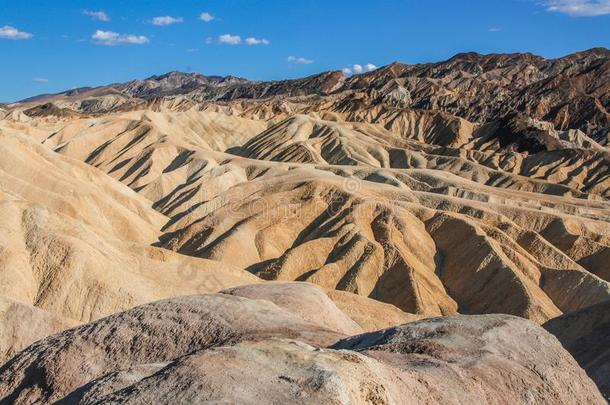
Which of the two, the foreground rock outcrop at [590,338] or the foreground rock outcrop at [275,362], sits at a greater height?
the foreground rock outcrop at [275,362]

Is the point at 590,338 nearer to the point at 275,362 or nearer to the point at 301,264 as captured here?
the point at 301,264

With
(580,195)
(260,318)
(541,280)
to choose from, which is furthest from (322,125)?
(260,318)

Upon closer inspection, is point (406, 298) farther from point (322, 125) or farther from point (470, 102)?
point (470, 102)

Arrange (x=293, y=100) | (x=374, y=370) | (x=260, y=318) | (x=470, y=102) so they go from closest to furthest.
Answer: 1. (x=374, y=370)
2. (x=260, y=318)
3. (x=470, y=102)
4. (x=293, y=100)

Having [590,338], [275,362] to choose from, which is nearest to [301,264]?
[590,338]

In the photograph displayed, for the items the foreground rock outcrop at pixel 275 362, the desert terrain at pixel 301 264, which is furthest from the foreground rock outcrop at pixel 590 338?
the foreground rock outcrop at pixel 275 362

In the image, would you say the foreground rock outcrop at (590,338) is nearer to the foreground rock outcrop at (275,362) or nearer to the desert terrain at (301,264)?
the desert terrain at (301,264)
